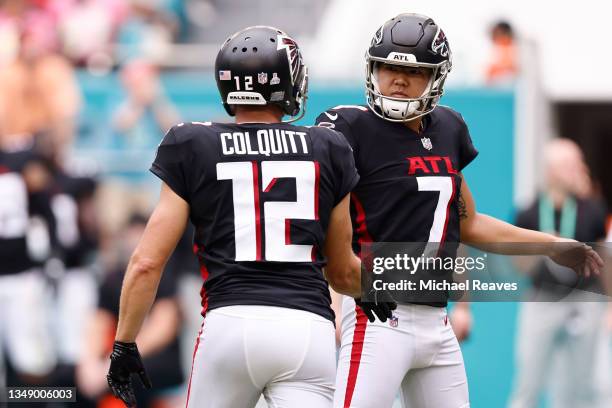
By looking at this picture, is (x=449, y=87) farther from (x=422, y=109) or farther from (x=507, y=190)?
(x=422, y=109)

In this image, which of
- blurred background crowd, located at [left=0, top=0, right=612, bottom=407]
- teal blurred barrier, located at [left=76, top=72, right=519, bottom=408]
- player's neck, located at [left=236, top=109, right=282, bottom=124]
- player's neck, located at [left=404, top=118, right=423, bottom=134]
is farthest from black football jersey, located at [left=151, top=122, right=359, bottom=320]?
teal blurred barrier, located at [left=76, top=72, right=519, bottom=408]

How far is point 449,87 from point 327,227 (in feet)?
20.1

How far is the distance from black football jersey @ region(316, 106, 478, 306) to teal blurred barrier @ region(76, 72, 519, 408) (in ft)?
15.7

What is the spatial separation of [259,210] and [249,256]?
0.15 meters

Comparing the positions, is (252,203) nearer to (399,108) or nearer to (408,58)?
(399,108)

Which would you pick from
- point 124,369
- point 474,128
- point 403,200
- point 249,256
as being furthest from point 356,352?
point 474,128

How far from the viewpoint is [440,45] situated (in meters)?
4.88

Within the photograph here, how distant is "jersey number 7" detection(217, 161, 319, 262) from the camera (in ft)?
13.7

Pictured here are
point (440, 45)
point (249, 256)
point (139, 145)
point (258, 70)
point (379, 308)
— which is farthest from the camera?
point (139, 145)

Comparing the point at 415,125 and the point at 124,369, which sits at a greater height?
the point at 415,125

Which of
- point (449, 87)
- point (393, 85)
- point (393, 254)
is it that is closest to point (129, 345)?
point (393, 254)

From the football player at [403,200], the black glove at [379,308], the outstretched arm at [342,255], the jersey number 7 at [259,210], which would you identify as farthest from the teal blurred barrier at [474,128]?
the jersey number 7 at [259,210]

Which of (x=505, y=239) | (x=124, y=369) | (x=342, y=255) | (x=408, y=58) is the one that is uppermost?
(x=408, y=58)

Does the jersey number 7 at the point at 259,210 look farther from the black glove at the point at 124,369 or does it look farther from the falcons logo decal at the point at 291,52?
the black glove at the point at 124,369
